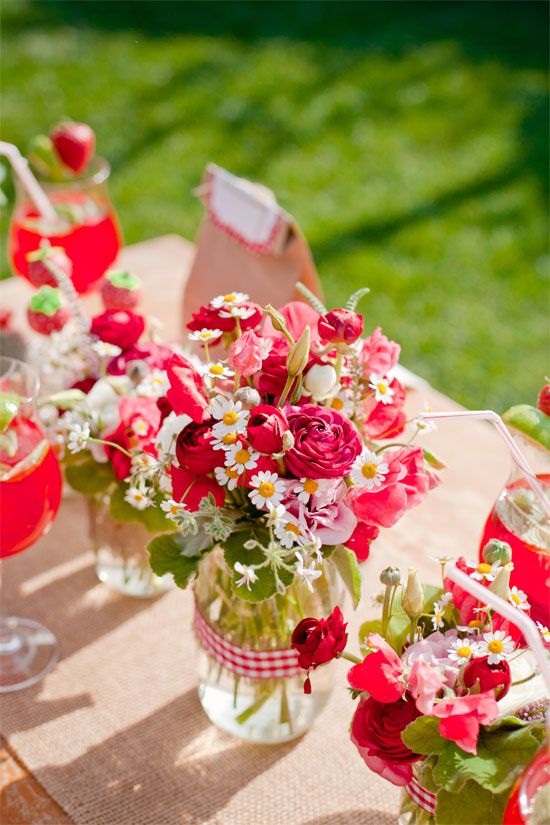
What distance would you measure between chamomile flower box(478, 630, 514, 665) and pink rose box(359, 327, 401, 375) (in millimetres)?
270

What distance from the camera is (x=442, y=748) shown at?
801mm

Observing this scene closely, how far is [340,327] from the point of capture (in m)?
0.90

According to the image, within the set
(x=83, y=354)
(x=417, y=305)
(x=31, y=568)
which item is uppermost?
(x=83, y=354)

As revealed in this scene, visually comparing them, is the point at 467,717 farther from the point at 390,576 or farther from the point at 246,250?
the point at 246,250

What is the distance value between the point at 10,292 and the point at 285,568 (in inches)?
41.8

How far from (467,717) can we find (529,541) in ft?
0.81

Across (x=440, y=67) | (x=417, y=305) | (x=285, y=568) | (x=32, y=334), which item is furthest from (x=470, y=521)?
(x=440, y=67)

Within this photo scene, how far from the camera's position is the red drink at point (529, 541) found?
0.96 meters

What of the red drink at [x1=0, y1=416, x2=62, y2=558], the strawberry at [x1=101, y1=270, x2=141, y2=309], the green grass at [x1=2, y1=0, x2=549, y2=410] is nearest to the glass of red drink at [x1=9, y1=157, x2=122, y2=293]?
the strawberry at [x1=101, y1=270, x2=141, y2=309]

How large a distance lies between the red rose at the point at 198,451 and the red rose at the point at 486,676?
268mm

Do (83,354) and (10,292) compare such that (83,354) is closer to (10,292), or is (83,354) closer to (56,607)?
(56,607)

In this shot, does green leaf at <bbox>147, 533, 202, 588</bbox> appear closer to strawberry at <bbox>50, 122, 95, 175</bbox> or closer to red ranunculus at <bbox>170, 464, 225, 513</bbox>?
red ranunculus at <bbox>170, 464, 225, 513</bbox>

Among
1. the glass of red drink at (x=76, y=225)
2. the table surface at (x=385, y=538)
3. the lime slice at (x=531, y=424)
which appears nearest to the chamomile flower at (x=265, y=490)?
the lime slice at (x=531, y=424)

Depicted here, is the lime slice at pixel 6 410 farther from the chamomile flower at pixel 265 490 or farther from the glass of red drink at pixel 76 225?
the glass of red drink at pixel 76 225
